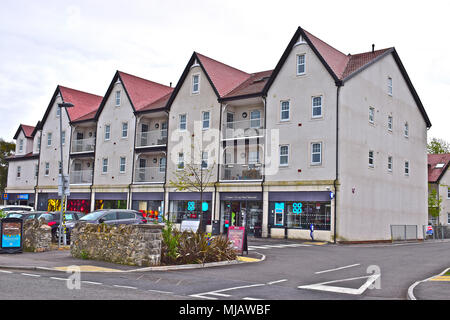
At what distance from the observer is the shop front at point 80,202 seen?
155 feet

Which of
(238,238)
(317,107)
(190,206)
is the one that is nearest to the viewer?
(238,238)

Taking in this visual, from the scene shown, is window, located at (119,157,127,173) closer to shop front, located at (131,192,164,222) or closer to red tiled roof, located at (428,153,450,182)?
shop front, located at (131,192,164,222)

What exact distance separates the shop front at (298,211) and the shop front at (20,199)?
30131 mm

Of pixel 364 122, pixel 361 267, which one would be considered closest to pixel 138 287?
pixel 361 267

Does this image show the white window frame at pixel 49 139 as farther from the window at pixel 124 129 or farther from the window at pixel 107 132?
the window at pixel 124 129

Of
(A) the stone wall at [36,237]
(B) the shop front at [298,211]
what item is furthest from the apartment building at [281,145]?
(A) the stone wall at [36,237]

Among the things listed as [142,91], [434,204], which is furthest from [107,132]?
[434,204]

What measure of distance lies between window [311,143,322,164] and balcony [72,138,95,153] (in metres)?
23.6

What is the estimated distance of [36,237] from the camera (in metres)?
20.4

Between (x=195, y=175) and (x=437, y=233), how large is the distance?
863 inches

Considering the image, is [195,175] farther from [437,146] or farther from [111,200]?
[437,146]

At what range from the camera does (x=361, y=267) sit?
17875 millimetres

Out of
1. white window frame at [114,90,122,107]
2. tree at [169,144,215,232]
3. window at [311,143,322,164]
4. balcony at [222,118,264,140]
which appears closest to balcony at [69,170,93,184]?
white window frame at [114,90,122,107]
